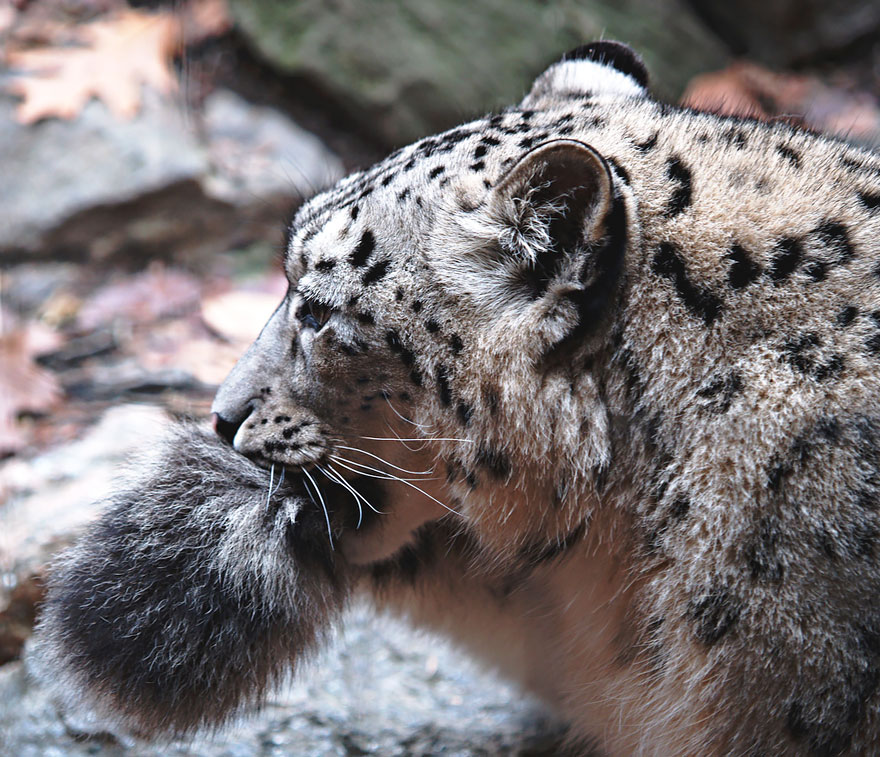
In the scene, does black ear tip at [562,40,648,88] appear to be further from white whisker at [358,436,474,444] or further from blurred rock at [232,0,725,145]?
blurred rock at [232,0,725,145]

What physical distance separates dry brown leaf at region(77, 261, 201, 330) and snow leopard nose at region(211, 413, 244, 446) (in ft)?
9.40

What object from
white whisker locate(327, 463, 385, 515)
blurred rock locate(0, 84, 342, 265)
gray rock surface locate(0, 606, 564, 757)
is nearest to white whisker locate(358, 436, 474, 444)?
white whisker locate(327, 463, 385, 515)

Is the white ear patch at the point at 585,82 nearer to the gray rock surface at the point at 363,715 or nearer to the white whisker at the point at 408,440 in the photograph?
the white whisker at the point at 408,440

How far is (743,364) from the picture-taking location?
6.70 ft

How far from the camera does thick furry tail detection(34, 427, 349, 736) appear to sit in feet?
7.99

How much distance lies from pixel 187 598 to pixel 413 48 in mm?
4856

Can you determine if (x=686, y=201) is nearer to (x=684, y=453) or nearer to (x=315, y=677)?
(x=684, y=453)

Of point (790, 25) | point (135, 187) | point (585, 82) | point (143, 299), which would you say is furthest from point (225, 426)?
point (790, 25)

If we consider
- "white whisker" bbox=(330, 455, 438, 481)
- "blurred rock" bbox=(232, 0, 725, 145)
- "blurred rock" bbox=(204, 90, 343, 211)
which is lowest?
"white whisker" bbox=(330, 455, 438, 481)

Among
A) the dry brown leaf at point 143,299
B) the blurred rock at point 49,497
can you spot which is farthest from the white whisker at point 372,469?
the dry brown leaf at point 143,299

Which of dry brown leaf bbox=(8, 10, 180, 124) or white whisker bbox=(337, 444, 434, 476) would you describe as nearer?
white whisker bbox=(337, 444, 434, 476)

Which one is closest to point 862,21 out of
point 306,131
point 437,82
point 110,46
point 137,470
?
point 437,82

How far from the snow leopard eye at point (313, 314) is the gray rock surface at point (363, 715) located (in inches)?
37.8

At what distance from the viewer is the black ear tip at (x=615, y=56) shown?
9.58ft
